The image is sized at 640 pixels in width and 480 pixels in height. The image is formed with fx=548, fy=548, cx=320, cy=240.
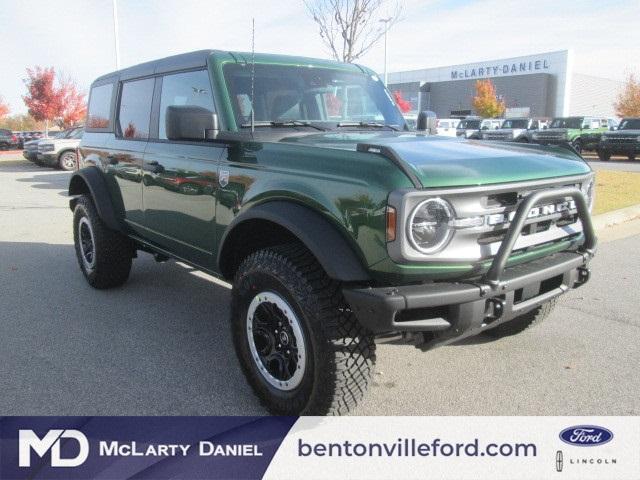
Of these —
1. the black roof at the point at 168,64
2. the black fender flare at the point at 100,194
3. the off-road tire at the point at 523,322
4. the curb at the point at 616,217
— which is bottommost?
the off-road tire at the point at 523,322

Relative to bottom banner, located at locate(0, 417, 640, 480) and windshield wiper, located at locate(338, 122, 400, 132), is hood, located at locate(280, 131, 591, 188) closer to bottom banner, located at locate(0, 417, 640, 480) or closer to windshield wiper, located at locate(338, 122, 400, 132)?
windshield wiper, located at locate(338, 122, 400, 132)

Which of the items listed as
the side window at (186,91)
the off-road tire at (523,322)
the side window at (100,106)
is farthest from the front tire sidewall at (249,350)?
the side window at (100,106)

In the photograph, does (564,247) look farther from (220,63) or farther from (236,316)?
(220,63)

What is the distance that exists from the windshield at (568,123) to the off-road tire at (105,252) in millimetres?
24707

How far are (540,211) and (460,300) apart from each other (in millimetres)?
791

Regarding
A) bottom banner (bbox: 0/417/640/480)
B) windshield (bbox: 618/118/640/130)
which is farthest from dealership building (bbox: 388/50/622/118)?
bottom banner (bbox: 0/417/640/480)

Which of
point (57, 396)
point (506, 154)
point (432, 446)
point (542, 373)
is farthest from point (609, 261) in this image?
point (57, 396)

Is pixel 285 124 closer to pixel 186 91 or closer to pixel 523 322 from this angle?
pixel 186 91

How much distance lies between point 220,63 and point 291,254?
1555mm

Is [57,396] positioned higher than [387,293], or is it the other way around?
[387,293]

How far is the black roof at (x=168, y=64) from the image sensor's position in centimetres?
372

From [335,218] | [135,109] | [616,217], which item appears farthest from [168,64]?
[616,217]

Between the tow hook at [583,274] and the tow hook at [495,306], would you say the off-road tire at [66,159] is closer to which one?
the tow hook at [583,274]

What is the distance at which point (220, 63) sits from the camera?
11.8ft
